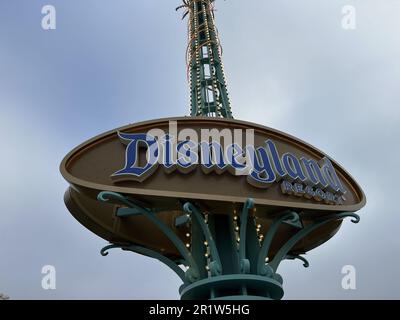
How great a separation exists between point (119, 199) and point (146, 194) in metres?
0.74

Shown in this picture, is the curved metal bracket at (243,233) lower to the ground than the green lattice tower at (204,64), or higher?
lower

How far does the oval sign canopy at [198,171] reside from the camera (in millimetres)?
13719

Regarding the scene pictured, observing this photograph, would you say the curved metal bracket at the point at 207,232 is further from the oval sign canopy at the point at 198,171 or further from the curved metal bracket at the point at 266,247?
the curved metal bracket at the point at 266,247

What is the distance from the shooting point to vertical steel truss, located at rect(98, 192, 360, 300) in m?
13.9

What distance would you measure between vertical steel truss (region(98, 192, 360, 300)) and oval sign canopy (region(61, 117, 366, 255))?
1.27 feet

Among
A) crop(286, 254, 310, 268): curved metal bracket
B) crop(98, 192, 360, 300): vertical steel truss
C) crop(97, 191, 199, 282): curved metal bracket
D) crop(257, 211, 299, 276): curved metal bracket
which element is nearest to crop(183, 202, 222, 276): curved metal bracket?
crop(98, 192, 360, 300): vertical steel truss

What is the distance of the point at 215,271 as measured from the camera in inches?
551

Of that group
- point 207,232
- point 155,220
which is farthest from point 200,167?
point 155,220

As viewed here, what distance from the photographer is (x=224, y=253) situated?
16.1 m

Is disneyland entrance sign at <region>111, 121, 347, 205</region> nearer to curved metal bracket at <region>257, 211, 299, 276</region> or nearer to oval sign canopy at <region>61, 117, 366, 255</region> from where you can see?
oval sign canopy at <region>61, 117, 366, 255</region>

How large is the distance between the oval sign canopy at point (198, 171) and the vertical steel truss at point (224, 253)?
0.39 metres

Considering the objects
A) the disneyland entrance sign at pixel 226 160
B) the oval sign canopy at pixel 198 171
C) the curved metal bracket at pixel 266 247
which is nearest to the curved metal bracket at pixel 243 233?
the oval sign canopy at pixel 198 171
